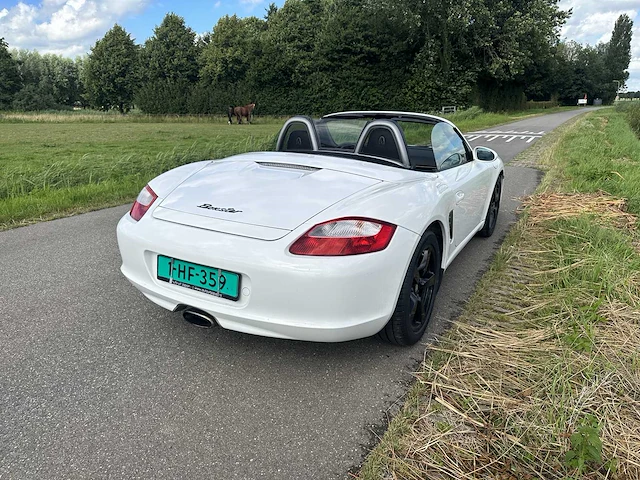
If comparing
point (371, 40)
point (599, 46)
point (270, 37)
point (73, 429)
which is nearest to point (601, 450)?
point (73, 429)

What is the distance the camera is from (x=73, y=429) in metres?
1.87

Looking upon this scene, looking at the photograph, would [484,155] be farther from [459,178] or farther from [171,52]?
[171,52]

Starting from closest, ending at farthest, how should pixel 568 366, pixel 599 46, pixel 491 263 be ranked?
pixel 568 366, pixel 491 263, pixel 599 46

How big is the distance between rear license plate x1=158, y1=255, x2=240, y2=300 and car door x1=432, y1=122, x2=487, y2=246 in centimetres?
155

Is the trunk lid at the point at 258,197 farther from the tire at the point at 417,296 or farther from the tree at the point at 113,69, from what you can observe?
the tree at the point at 113,69

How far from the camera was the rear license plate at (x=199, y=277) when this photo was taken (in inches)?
82.0

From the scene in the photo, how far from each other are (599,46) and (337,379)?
126316mm

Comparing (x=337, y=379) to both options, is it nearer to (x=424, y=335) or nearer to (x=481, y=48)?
(x=424, y=335)

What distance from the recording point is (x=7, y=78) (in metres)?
65.4

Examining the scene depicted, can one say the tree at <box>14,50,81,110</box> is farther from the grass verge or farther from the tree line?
the grass verge

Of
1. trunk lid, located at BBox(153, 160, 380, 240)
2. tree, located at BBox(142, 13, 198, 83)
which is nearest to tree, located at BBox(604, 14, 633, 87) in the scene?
tree, located at BBox(142, 13, 198, 83)

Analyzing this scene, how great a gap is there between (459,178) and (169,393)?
238cm

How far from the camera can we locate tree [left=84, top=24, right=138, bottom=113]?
57406 mm

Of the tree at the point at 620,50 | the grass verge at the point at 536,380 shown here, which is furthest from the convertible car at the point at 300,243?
the tree at the point at 620,50
